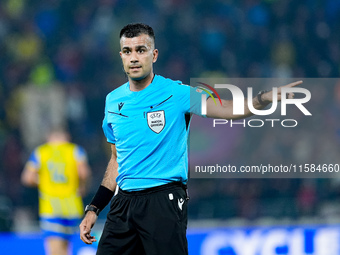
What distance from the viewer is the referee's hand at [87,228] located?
12.5ft

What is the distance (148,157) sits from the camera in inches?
147

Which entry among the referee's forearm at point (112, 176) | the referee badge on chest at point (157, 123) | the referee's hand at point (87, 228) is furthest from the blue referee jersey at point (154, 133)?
the referee's hand at point (87, 228)

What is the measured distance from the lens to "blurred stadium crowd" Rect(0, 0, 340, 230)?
1005 centimetres

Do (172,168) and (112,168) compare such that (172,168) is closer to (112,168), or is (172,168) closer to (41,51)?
(112,168)

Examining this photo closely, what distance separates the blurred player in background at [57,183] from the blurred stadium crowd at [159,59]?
2.36 meters

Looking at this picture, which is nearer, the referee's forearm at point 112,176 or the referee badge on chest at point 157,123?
the referee badge on chest at point 157,123

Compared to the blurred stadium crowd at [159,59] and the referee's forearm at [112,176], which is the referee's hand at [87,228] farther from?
the blurred stadium crowd at [159,59]

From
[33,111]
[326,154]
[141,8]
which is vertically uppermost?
[141,8]

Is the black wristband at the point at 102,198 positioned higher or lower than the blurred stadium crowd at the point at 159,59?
lower

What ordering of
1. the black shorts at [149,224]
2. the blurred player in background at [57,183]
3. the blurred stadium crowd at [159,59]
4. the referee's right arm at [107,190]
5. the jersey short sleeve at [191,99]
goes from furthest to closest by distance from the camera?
the blurred stadium crowd at [159,59]
the blurred player in background at [57,183]
the referee's right arm at [107,190]
the jersey short sleeve at [191,99]
the black shorts at [149,224]

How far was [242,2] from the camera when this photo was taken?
1241 centimetres

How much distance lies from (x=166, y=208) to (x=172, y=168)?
0.73 feet

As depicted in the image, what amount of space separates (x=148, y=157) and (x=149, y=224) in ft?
1.18

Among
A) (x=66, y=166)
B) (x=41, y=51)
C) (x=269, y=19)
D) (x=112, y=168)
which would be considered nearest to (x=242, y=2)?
(x=269, y=19)
